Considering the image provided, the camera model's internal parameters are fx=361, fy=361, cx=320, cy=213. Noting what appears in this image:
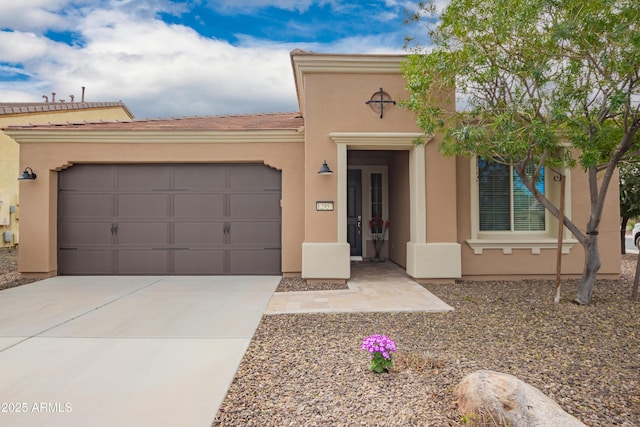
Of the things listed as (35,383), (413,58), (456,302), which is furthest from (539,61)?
(35,383)

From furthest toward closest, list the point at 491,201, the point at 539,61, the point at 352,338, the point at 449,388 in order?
the point at 491,201 → the point at 539,61 → the point at 352,338 → the point at 449,388

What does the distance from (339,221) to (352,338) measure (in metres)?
3.07

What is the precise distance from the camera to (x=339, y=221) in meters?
6.66

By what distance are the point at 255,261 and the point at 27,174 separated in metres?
4.83

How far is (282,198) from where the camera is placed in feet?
24.3

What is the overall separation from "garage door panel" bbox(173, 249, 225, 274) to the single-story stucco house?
0.07 ft

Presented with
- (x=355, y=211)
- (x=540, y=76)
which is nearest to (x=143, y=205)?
(x=355, y=211)

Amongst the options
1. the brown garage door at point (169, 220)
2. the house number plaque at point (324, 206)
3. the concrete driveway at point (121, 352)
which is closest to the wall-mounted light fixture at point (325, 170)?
the house number plaque at point (324, 206)

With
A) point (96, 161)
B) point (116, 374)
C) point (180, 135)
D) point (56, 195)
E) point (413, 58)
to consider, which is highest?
point (413, 58)

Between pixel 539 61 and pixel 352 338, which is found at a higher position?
pixel 539 61

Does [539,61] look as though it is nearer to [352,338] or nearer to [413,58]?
[413,58]

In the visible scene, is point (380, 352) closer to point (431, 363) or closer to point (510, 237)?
point (431, 363)

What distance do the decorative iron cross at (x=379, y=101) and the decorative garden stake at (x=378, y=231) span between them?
3.53 metres

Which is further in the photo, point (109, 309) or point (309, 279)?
point (309, 279)
